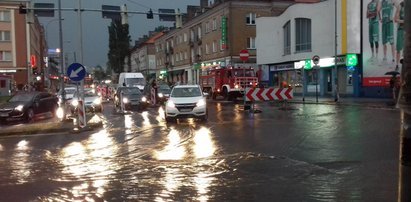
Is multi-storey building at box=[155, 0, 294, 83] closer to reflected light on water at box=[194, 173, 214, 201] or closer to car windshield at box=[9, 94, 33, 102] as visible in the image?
car windshield at box=[9, 94, 33, 102]

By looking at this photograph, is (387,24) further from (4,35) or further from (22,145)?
(4,35)

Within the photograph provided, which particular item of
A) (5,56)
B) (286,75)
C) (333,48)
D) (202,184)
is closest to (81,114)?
(202,184)

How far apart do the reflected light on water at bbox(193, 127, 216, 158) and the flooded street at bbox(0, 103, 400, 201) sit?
34 millimetres

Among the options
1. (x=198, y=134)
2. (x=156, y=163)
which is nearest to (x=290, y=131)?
(x=198, y=134)

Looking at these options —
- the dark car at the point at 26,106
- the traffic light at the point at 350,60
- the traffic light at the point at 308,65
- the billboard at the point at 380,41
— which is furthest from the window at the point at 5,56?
the billboard at the point at 380,41

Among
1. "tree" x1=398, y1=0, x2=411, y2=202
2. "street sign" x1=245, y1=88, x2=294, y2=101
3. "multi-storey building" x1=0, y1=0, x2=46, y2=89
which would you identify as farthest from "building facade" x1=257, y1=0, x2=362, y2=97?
"multi-storey building" x1=0, y1=0, x2=46, y2=89

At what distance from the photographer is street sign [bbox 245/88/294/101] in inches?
941

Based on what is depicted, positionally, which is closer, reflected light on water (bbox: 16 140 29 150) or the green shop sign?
reflected light on water (bbox: 16 140 29 150)

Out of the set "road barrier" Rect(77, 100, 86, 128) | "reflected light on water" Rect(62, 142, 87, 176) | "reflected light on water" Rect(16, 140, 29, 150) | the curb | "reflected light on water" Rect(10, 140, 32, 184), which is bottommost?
"reflected light on water" Rect(16, 140, 29, 150)

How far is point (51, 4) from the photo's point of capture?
92.7 ft

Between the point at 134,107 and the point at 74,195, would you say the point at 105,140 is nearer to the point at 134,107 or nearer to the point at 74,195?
the point at 74,195

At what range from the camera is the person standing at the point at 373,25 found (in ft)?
110

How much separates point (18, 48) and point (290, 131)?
220 feet

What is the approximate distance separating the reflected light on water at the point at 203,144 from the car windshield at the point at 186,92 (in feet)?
14.5
